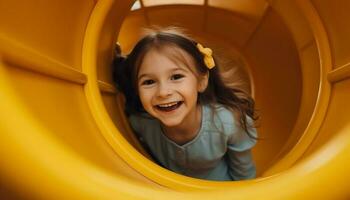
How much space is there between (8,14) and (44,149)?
0.21 metres

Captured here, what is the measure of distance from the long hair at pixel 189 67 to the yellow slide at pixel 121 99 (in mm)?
42

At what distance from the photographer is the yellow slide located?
45 cm

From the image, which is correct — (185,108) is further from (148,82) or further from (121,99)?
(121,99)

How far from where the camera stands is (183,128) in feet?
3.66

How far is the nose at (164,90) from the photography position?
0.90 meters

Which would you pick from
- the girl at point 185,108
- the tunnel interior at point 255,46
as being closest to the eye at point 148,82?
the girl at point 185,108

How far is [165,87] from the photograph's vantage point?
0.91 m

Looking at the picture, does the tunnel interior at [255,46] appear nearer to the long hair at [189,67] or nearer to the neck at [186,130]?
the long hair at [189,67]

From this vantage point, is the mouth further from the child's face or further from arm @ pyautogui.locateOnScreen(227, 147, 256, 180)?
arm @ pyautogui.locateOnScreen(227, 147, 256, 180)

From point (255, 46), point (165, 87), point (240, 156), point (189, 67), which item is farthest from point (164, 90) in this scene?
point (255, 46)

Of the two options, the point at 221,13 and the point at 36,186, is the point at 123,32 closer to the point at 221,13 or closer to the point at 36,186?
the point at 221,13

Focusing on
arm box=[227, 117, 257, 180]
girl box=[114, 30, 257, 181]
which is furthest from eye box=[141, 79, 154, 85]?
arm box=[227, 117, 257, 180]

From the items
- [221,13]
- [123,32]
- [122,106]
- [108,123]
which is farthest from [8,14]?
[221,13]

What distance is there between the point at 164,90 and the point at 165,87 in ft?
0.04
